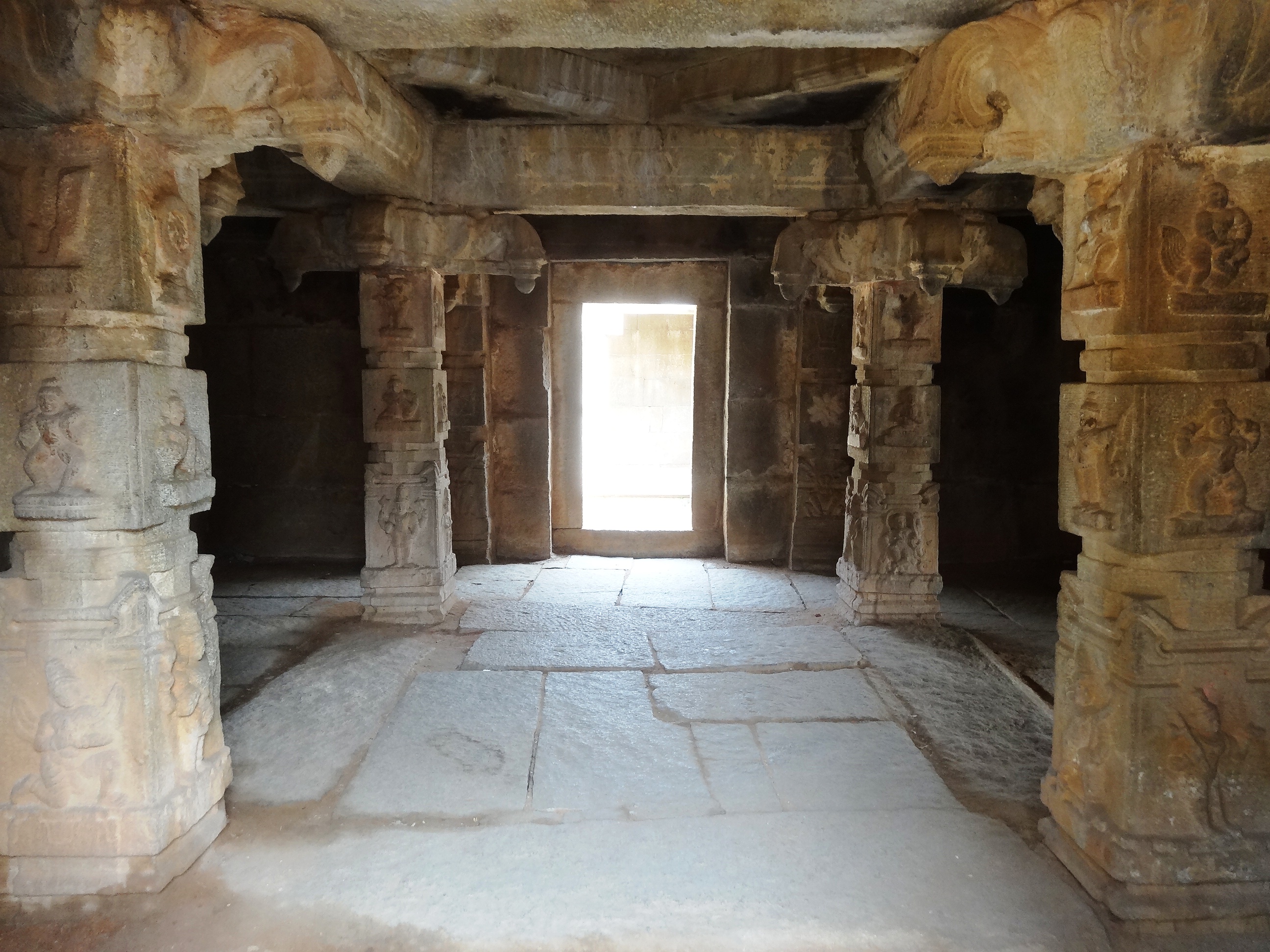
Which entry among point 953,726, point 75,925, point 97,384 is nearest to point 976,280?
point 953,726

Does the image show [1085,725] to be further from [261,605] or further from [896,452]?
[261,605]

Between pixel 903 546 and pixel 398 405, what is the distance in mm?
2968

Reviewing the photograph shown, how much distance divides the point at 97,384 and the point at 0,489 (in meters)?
0.39

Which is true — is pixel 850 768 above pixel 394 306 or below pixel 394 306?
below

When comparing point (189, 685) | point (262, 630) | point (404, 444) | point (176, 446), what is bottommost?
point (262, 630)

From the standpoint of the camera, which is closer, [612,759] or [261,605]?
[612,759]

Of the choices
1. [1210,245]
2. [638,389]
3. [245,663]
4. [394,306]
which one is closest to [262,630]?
[245,663]

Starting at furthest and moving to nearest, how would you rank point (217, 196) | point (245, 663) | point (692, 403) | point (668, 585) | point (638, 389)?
point (638, 389), point (692, 403), point (668, 585), point (245, 663), point (217, 196)

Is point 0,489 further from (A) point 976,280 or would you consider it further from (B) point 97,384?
(A) point 976,280

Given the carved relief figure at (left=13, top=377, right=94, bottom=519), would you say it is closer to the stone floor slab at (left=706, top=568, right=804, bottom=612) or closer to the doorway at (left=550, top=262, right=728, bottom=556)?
the stone floor slab at (left=706, top=568, right=804, bottom=612)

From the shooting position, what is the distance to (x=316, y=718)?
3566 mm

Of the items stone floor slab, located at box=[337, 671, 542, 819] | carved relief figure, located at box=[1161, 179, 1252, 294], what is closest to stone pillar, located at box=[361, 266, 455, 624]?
stone floor slab, located at box=[337, 671, 542, 819]

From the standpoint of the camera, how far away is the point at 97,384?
227cm

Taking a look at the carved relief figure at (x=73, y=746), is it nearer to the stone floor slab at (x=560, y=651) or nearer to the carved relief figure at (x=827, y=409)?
the stone floor slab at (x=560, y=651)
